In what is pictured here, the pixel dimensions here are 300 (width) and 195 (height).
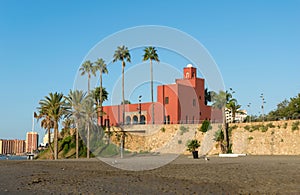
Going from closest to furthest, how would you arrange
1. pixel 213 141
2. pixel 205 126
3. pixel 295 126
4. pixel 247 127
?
pixel 295 126, pixel 247 127, pixel 213 141, pixel 205 126

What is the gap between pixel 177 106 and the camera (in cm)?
5959

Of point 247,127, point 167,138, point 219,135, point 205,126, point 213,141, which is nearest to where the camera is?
point 247,127

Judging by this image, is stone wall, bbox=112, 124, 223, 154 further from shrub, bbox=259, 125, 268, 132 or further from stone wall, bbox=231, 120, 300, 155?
shrub, bbox=259, 125, 268, 132

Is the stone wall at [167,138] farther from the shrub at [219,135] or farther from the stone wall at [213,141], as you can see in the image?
the shrub at [219,135]

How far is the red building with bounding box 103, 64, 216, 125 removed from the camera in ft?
195

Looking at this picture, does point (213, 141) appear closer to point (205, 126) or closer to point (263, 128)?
point (205, 126)

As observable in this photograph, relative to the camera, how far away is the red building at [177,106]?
5931 centimetres

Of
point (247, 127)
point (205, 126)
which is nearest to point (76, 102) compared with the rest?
point (205, 126)

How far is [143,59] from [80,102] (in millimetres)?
19222

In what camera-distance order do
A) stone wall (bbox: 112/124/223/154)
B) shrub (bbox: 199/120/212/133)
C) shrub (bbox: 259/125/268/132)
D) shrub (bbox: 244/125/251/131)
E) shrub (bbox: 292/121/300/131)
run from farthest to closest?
shrub (bbox: 199/120/212/133) < stone wall (bbox: 112/124/223/154) < shrub (bbox: 244/125/251/131) < shrub (bbox: 259/125/268/132) < shrub (bbox: 292/121/300/131)

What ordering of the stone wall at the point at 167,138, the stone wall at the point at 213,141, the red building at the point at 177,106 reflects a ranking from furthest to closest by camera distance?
the red building at the point at 177,106 < the stone wall at the point at 167,138 < the stone wall at the point at 213,141

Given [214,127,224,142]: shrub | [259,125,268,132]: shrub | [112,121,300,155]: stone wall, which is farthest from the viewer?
[214,127,224,142]: shrub

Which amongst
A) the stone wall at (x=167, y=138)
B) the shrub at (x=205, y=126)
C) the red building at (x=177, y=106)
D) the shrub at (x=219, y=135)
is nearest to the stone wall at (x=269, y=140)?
the shrub at (x=219, y=135)

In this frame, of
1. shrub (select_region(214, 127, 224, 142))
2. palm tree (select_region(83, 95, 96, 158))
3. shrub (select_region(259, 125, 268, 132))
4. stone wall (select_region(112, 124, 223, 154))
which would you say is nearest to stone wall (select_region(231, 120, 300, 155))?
shrub (select_region(259, 125, 268, 132))
